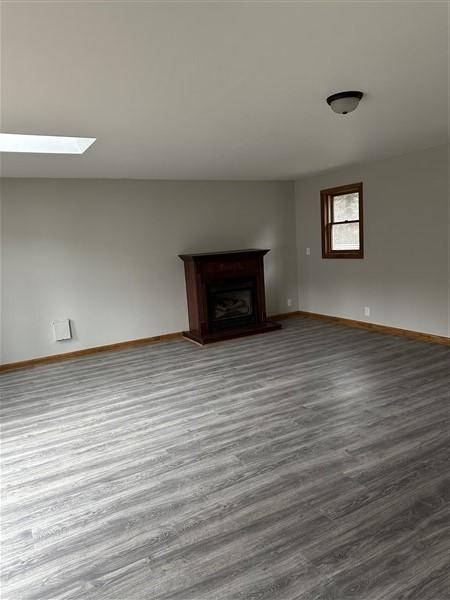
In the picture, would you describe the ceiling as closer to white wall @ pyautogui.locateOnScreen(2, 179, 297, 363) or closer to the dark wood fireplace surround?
white wall @ pyautogui.locateOnScreen(2, 179, 297, 363)

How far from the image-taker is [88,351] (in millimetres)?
5570

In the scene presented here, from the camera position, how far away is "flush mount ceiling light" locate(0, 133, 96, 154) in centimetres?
363

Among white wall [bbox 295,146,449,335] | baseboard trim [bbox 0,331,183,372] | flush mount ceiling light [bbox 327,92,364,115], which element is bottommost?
baseboard trim [bbox 0,331,183,372]

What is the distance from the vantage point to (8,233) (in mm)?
4930

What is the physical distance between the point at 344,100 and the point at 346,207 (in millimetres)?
3653

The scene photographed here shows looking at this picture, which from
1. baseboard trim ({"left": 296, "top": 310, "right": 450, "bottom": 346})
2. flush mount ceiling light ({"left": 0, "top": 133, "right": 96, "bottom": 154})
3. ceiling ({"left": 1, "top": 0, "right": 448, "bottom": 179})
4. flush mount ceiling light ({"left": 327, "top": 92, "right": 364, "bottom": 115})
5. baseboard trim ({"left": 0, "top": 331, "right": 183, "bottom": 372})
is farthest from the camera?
baseboard trim ({"left": 0, "top": 331, "right": 183, "bottom": 372})

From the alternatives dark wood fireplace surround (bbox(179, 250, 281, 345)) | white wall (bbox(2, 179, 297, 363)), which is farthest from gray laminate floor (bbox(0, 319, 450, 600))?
dark wood fireplace surround (bbox(179, 250, 281, 345))

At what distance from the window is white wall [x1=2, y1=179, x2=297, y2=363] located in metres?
0.91

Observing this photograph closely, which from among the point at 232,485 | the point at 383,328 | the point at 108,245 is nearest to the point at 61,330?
the point at 108,245

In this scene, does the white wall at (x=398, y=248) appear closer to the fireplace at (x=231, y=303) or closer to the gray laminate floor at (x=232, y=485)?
the gray laminate floor at (x=232, y=485)

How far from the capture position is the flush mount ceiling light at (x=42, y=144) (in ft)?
11.9

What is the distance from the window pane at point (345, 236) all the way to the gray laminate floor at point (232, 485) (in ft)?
7.57

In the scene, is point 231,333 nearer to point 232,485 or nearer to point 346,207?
point 346,207

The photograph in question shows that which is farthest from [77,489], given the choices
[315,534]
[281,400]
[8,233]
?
[8,233]
